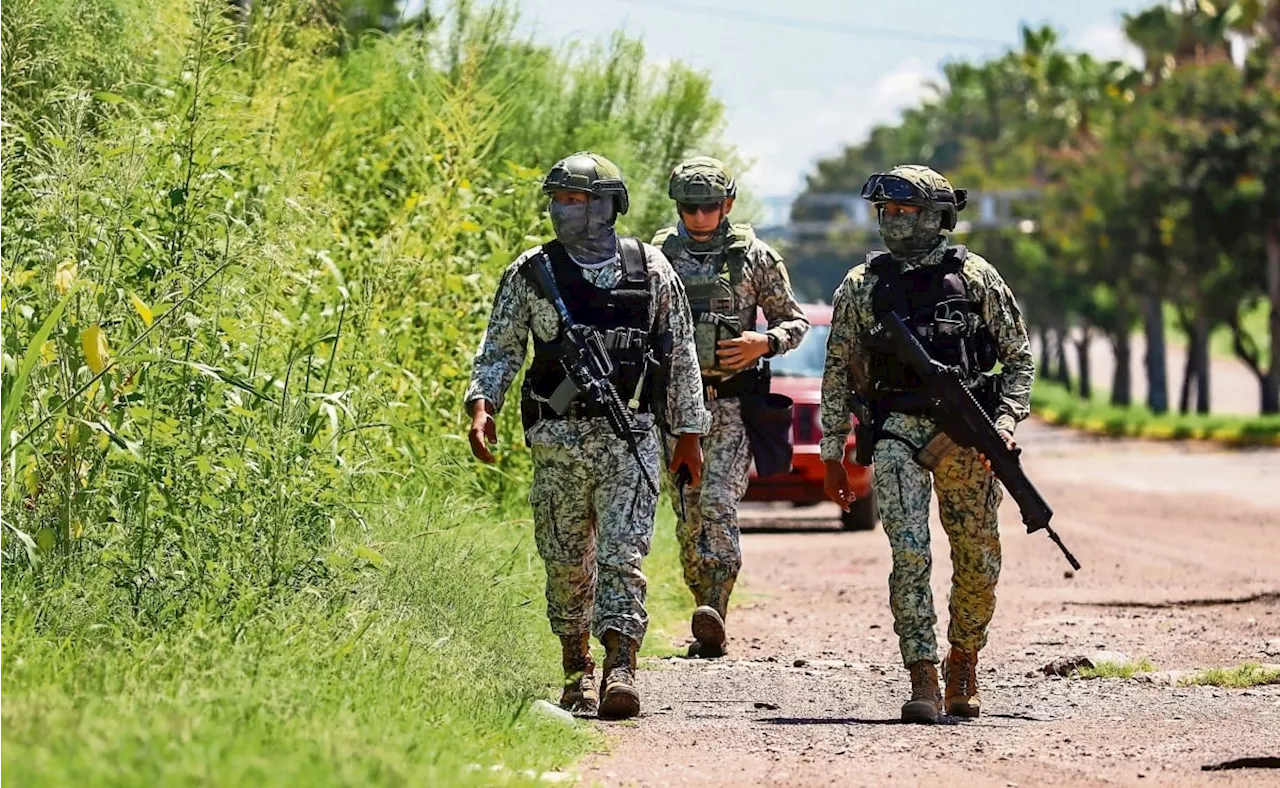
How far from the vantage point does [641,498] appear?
26.5 ft

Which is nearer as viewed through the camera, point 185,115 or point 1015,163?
point 185,115

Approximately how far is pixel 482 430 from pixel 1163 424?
42.7 metres

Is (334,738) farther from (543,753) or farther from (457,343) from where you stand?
(457,343)

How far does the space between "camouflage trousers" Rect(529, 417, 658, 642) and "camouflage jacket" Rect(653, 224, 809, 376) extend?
233cm

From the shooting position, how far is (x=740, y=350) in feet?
33.6

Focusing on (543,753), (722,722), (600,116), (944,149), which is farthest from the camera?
(944,149)

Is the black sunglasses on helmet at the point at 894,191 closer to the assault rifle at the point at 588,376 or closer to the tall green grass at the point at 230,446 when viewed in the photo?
the assault rifle at the point at 588,376

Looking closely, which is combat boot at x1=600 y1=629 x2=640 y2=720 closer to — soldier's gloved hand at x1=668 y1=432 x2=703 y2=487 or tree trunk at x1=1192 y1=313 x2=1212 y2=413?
soldier's gloved hand at x1=668 y1=432 x2=703 y2=487

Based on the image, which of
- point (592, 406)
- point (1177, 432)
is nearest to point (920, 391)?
point (592, 406)

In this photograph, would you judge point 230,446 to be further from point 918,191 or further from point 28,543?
point 918,191

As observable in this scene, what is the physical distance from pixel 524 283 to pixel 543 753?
1942 mm

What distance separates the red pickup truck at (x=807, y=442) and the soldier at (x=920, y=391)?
359 inches

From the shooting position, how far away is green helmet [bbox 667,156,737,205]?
33.8 ft

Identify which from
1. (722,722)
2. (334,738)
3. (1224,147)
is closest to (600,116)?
(722,722)
